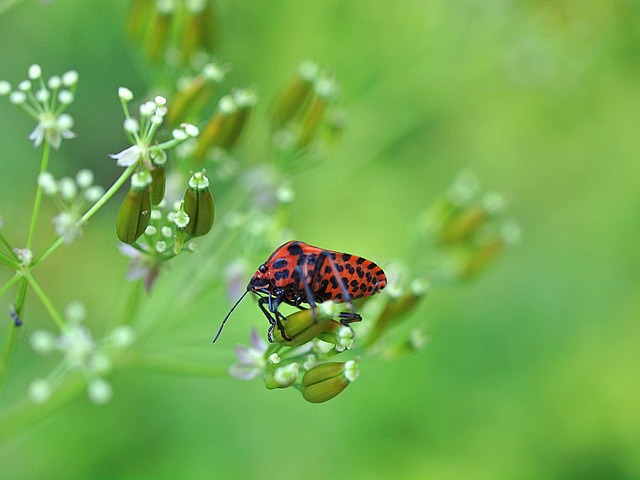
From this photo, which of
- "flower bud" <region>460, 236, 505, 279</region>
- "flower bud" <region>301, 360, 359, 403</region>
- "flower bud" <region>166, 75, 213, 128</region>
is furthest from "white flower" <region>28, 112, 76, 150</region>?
"flower bud" <region>460, 236, 505, 279</region>

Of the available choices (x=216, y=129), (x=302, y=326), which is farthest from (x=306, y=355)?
(x=216, y=129)

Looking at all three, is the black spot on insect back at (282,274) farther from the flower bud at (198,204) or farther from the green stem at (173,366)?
the green stem at (173,366)

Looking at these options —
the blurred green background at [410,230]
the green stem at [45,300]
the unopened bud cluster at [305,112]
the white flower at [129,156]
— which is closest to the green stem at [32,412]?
the green stem at [45,300]

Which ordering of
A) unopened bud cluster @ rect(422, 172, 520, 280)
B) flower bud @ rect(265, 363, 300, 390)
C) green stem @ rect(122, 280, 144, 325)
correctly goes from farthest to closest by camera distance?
unopened bud cluster @ rect(422, 172, 520, 280) < green stem @ rect(122, 280, 144, 325) < flower bud @ rect(265, 363, 300, 390)

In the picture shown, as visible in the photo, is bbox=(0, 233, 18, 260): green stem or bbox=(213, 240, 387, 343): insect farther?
bbox=(213, 240, 387, 343): insect

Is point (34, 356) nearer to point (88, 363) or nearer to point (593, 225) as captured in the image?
point (88, 363)

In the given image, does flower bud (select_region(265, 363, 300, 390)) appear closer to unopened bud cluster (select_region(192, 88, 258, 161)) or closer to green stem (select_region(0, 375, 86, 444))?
green stem (select_region(0, 375, 86, 444))

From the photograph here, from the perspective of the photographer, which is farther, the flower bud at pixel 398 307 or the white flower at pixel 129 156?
the flower bud at pixel 398 307
